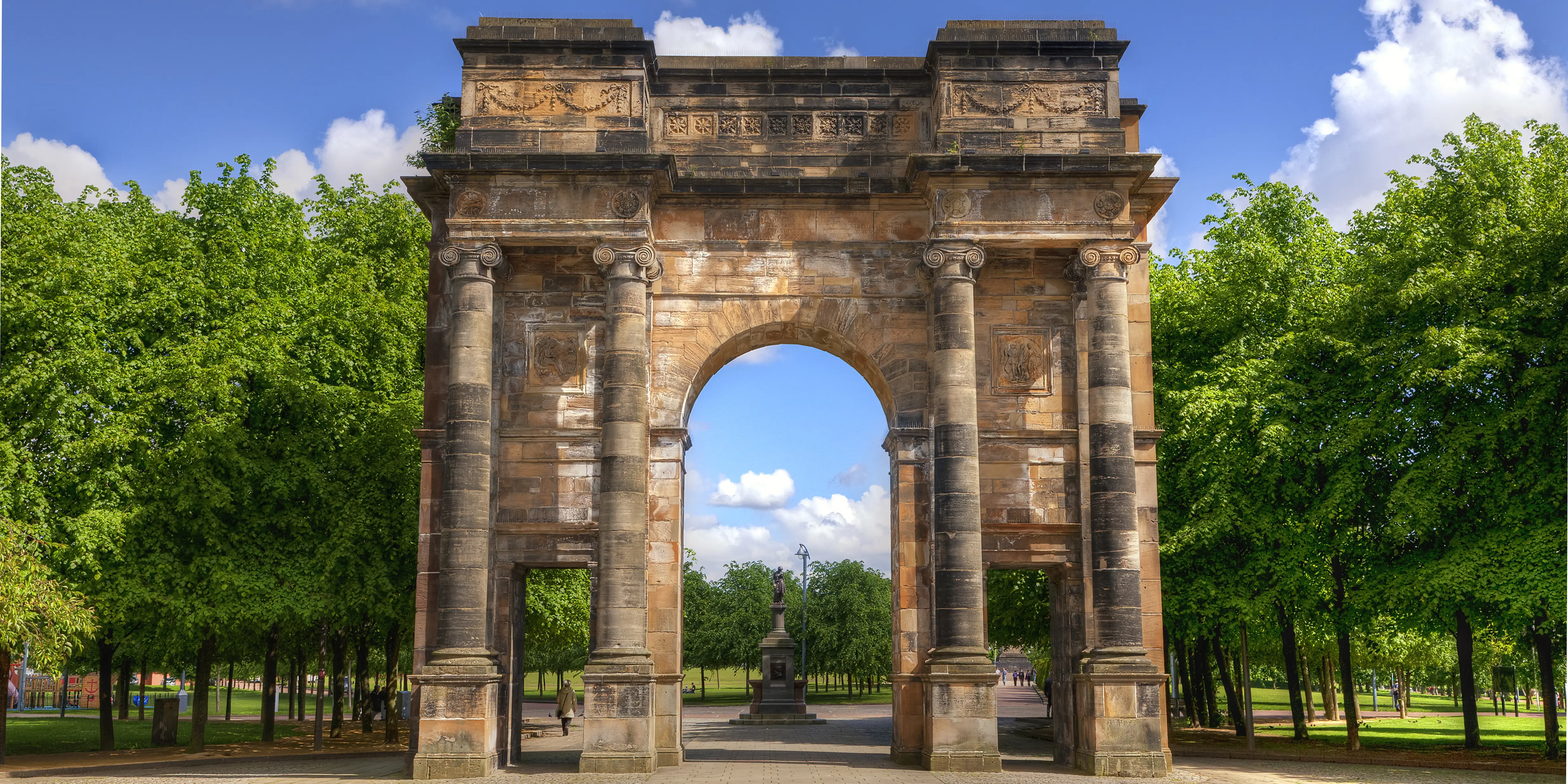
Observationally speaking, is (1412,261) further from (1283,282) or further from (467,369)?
(467,369)

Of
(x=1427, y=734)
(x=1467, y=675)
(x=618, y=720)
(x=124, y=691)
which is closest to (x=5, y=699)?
(x=618, y=720)

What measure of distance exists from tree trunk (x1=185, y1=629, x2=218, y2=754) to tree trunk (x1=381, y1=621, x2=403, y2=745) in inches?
153

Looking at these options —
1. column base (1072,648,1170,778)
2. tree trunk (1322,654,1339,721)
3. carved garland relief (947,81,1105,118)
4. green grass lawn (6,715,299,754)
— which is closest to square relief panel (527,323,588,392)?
carved garland relief (947,81,1105,118)

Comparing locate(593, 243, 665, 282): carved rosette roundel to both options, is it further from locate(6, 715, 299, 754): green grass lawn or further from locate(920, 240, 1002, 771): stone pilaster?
locate(6, 715, 299, 754): green grass lawn

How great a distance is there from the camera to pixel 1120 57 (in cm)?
2083

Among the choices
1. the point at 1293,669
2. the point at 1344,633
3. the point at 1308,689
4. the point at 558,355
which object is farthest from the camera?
the point at 1308,689

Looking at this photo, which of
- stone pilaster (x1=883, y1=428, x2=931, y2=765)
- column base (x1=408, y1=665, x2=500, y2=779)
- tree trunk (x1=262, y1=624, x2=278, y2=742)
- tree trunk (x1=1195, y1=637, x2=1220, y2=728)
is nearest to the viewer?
column base (x1=408, y1=665, x2=500, y2=779)

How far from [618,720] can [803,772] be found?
9.84 ft

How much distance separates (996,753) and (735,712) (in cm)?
3153

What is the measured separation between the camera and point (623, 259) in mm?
19828

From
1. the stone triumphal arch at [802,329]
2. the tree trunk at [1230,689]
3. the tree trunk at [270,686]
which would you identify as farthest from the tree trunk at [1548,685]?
the tree trunk at [1230,689]

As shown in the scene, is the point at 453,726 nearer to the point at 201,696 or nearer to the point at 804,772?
the point at 804,772

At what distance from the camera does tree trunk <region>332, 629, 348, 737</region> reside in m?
29.8

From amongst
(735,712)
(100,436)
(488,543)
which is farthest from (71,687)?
(488,543)
